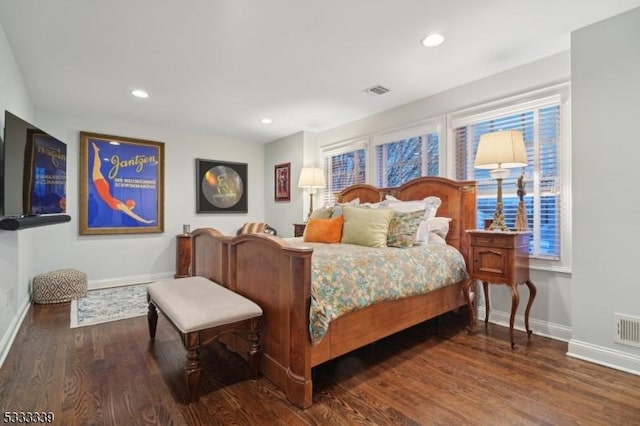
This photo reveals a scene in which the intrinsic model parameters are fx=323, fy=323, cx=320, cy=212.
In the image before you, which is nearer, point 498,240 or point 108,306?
point 498,240

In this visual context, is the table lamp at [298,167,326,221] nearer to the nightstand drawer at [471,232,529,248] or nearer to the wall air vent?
the nightstand drawer at [471,232,529,248]

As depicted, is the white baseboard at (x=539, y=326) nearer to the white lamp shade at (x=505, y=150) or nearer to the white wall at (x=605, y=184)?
the white wall at (x=605, y=184)

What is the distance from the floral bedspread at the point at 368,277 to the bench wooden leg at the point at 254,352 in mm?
460

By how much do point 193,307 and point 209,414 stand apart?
22.9 inches

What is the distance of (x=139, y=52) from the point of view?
8.89 feet

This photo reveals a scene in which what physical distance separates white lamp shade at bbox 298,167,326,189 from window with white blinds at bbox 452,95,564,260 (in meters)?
2.32

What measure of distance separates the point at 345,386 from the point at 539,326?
198 centimetres

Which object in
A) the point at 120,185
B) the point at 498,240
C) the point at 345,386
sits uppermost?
the point at 120,185

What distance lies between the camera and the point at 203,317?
1.82m

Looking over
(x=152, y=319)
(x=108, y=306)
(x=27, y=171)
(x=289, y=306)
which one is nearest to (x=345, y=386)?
(x=289, y=306)

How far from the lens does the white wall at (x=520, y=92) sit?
2.75 meters

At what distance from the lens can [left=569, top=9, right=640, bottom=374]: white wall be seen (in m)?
2.18

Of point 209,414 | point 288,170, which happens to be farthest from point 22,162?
point 288,170

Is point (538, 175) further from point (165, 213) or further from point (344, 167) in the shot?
point (165, 213)
